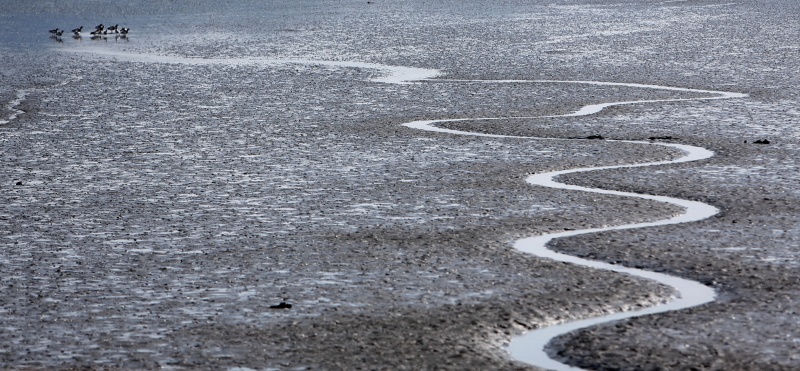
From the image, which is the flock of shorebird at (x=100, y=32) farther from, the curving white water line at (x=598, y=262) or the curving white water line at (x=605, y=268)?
the curving white water line at (x=605, y=268)

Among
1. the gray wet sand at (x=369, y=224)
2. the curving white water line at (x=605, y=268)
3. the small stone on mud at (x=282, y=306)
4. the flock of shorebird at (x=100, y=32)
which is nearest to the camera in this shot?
the curving white water line at (x=605, y=268)

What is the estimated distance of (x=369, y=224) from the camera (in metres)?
8.43

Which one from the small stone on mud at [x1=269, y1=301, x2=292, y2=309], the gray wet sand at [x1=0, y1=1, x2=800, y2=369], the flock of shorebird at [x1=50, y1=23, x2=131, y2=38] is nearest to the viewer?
the gray wet sand at [x1=0, y1=1, x2=800, y2=369]

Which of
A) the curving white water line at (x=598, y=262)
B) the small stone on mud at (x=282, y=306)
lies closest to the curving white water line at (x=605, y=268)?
the curving white water line at (x=598, y=262)

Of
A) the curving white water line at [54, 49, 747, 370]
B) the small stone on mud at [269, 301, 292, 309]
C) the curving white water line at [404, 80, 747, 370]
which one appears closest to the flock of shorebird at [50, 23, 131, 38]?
the curving white water line at [54, 49, 747, 370]

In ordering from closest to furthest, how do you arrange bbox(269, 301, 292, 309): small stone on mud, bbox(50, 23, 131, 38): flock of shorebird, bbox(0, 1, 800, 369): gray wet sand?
bbox(0, 1, 800, 369): gray wet sand < bbox(269, 301, 292, 309): small stone on mud < bbox(50, 23, 131, 38): flock of shorebird

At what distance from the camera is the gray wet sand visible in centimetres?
588

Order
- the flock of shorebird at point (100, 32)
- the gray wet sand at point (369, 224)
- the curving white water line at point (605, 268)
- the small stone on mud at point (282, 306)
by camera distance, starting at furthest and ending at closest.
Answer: the flock of shorebird at point (100, 32), the small stone on mud at point (282, 306), the gray wet sand at point (369, 224), the curving white water line at point (605, 268)

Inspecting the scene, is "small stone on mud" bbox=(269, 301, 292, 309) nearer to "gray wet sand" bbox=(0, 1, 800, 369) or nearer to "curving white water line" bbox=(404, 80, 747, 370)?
"gray wet sand" bbox=(0, 1, 800, 369)

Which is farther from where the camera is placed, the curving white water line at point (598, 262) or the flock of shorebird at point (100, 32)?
the flock of shorebird at point (100, 32)

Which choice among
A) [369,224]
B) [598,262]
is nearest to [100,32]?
[369,224]

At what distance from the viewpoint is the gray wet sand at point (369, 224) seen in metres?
5.88

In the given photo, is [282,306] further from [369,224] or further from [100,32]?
[100,32]

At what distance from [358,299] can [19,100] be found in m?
10.6
